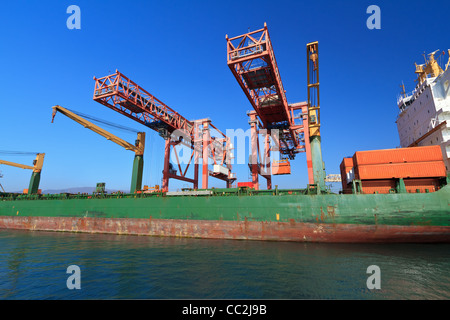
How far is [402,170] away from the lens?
17.0m

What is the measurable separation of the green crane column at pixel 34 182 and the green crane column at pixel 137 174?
25317 mm

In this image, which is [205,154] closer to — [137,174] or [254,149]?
[254,149]

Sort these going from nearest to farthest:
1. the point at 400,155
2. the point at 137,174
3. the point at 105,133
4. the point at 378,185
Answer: the point at 400,155 → the point at 378,185 → the point at 105,133 → the point at 137,174

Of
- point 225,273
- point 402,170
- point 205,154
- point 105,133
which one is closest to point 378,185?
point 402,170

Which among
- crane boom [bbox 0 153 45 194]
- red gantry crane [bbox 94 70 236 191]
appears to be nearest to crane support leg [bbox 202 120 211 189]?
red gantry crane [bbox 94 70 236 191]

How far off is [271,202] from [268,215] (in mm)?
1172

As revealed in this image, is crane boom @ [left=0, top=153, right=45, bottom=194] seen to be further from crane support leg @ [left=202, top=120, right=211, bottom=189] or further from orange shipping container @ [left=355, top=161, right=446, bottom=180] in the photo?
orange shipping container @ [left=355, top=161, right=446, bottom=180]

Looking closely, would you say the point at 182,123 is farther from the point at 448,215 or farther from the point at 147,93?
the point at 448,215

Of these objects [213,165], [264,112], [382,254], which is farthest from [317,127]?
[213,165]

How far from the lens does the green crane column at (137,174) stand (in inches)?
1144

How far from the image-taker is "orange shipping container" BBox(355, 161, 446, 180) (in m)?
16.2

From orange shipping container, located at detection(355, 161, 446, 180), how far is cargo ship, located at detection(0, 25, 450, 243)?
68mm

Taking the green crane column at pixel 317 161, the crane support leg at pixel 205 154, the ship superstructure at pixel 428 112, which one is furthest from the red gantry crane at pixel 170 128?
the ship superstructure at pixel 428 112
